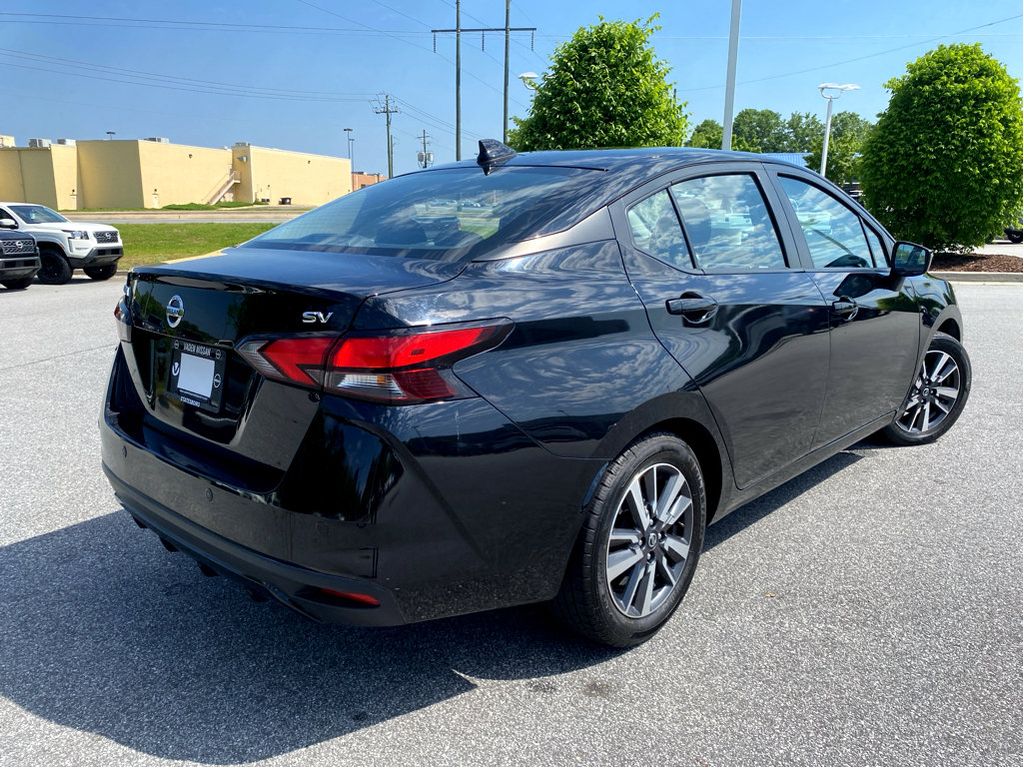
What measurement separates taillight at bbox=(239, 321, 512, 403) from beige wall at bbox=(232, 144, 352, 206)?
199 ft

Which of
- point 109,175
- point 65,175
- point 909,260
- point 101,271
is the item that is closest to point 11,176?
point 65,175

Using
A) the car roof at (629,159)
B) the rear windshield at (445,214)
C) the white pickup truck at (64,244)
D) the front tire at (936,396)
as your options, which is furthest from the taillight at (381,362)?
the white pickup truck at (64,244)

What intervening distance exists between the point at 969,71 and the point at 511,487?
63.1 feet

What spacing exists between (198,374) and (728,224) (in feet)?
6.75

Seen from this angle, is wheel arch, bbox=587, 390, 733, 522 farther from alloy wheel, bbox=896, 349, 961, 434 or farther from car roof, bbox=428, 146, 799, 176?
alloy wheel, bbox=896, 349, 961, 434

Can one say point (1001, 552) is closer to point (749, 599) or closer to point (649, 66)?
point (749, 599)

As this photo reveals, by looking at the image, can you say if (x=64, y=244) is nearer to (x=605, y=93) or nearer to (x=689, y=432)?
(x=605, y=93)

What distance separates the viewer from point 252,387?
2.29 m

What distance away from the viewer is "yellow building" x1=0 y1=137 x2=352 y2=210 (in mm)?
56000

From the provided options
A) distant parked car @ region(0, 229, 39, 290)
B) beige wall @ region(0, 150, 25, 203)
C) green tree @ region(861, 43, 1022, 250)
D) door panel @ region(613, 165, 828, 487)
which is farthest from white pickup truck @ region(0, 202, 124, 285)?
beige wall @ region(0, 150, 25, 203)

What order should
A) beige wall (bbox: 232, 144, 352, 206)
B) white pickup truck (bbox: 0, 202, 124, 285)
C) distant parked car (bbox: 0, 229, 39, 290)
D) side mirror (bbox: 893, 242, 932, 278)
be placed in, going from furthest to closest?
beige wall (bbox: 232, 144, 352, 206)
white pickup truck (bbox: 0, 202, 124, 285)
distant parked car (bbox: 0, 229, 39, 290)
side mirror (bbox: 893, 242, 932, 278)

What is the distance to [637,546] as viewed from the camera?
2707mm

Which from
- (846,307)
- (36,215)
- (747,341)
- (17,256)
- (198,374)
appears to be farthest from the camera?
(36,215)

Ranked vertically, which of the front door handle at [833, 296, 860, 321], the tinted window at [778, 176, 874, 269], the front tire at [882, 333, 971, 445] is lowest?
the front tire at [882, 333, 971, 445]
